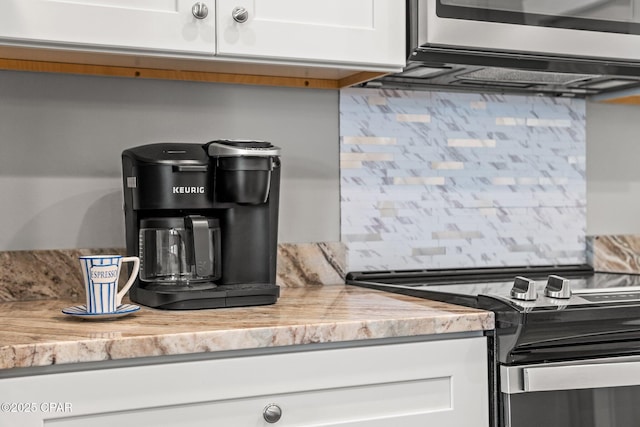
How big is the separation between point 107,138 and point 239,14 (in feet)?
1.52

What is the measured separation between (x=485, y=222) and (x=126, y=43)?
3.65 feet

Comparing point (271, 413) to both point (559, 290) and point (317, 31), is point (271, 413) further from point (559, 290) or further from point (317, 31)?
point (317, 31)

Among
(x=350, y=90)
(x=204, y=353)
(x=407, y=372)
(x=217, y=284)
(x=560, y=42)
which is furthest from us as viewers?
(x=350, y=90)

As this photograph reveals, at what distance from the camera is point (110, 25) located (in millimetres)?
1406

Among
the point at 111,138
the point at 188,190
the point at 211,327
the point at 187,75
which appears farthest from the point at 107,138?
the point at 211,327

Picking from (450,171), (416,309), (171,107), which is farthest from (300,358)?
(450,171)

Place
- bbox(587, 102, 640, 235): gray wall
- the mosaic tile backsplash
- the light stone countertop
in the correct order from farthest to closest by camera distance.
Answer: bbox(587, 102, 640, 235): gray wall < the mosaic tile backsplash < the light stone countertop

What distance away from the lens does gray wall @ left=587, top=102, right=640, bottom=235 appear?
2242mm

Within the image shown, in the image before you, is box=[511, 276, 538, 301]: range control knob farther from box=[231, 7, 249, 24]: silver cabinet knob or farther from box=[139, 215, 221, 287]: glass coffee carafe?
box=[231, 7, 249, 24]: silver cabinet knob

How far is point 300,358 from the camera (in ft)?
4.07

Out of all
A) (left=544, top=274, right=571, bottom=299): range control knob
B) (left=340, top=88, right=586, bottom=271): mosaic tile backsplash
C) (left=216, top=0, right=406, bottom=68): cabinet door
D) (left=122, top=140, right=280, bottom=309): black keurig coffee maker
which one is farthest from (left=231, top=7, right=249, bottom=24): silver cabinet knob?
(left=544, top=274, right=571, bottom=299): range control knob

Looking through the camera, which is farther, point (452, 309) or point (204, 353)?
point (452, 309)

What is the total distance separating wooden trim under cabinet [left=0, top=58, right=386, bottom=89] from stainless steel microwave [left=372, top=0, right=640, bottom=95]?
0.13 m

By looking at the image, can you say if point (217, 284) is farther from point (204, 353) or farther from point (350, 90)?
point (350, 90)
